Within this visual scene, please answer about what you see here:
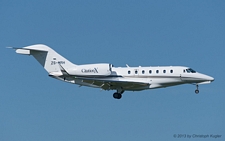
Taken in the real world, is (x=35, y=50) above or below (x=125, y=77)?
above

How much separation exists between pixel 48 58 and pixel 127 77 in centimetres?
648

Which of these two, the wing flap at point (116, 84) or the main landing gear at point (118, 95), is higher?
the wing flap at point (116, 84)

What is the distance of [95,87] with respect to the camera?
33375 mm

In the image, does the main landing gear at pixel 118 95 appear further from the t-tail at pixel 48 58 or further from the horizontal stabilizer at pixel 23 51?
the horizontal stabilizer at pixel 23 51

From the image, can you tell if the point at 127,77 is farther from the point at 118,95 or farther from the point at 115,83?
the point at 118,95

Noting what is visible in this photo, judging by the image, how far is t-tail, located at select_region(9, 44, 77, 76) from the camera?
34125 millimetres

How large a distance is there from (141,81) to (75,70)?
16.0ft

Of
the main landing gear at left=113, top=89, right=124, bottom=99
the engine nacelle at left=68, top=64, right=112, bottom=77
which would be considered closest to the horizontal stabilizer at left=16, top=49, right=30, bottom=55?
the engine nacelle at left=68, top=64, right=112, bottom=77

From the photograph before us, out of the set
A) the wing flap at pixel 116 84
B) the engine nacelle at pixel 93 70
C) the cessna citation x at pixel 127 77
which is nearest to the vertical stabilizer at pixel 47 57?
the cessna citation x at pixel 127 77

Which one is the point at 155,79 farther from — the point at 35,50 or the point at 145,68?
the point at 35,50

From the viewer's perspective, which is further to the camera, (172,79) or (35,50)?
(35,50)

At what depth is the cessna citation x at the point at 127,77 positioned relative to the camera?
32.2 m

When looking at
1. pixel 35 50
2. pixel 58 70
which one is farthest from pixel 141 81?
pixel 35 50

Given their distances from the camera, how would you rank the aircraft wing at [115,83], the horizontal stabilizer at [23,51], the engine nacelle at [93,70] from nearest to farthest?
the aircraft wing at [115,83] < the engine nacelle at [93,70] < the horizontal stabilizer at [23,51]
